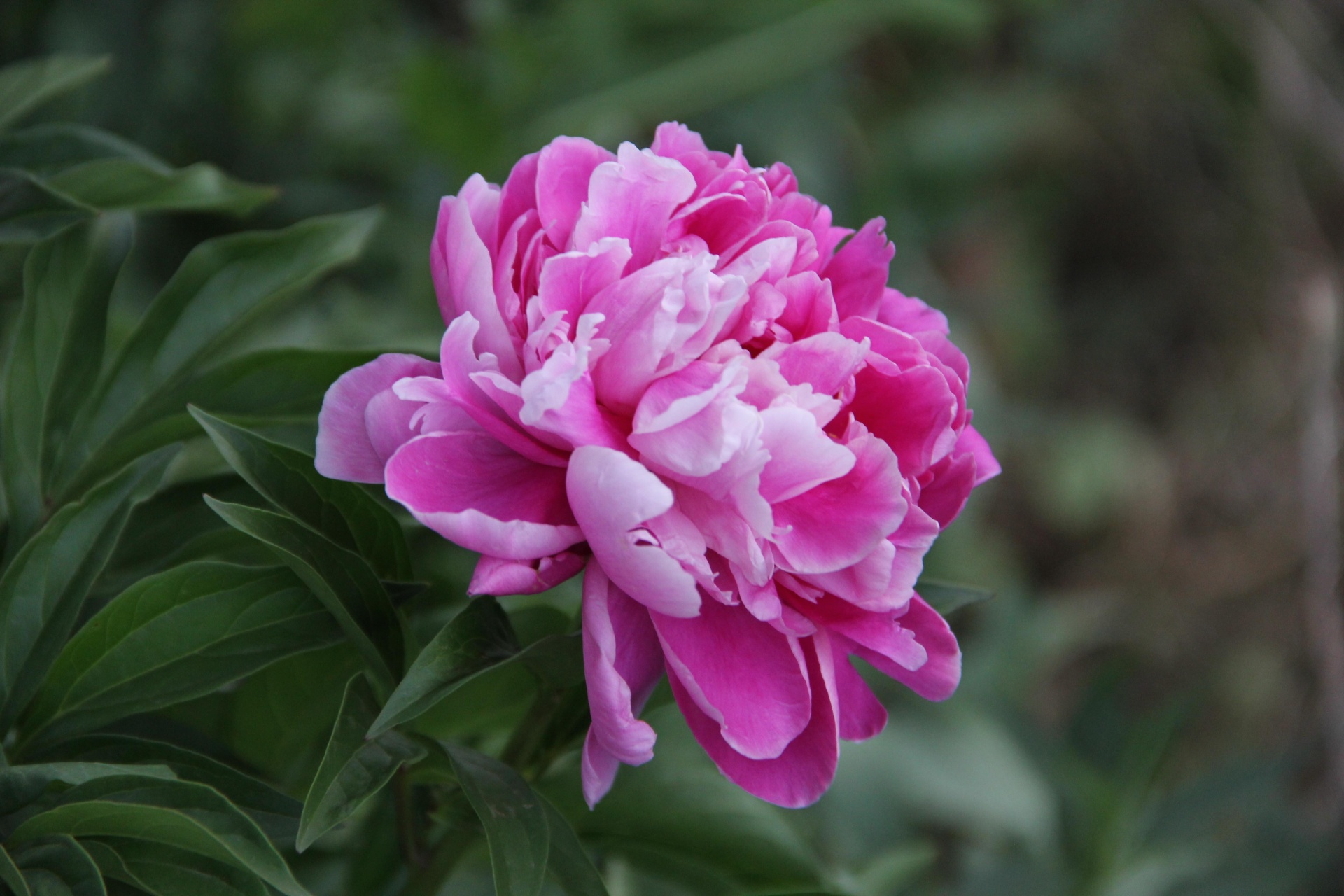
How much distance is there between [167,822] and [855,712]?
270 millimetres

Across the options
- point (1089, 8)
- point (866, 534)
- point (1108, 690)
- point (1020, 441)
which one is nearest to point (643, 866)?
point (866, 534)

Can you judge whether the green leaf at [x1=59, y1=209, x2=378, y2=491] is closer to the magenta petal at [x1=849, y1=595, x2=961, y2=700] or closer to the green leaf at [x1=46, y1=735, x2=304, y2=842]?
the green leaf at [x1=46, y1=735, x2=304, y2=842]

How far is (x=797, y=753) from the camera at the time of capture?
42 cm

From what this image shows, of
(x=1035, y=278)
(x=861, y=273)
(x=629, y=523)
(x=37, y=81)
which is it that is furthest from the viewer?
(x=1035, y=278)

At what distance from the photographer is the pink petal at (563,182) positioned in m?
0.44

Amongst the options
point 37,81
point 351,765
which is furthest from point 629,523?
point 37,81

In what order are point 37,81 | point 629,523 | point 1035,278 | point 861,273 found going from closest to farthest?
point 629,523 → point 861,273 → point 37,81 → point 1035,278

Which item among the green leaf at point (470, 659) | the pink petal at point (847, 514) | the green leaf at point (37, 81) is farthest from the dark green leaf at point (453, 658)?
the green leaf at point (37, 81)

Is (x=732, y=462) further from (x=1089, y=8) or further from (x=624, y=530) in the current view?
(x=1089, y=8)

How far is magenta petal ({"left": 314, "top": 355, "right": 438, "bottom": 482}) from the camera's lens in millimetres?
399

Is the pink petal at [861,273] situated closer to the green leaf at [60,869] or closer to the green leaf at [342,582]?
the green leaf at [342,582]

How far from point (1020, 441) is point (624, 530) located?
2065mm

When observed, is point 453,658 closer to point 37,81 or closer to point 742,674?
point 742,674

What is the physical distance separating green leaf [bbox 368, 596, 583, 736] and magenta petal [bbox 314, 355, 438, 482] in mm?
66
